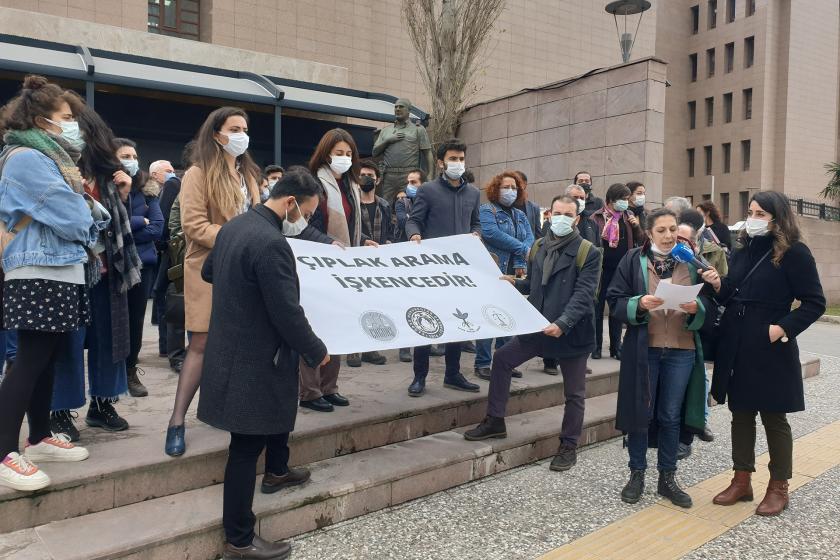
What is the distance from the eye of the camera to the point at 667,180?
45562 millimetres

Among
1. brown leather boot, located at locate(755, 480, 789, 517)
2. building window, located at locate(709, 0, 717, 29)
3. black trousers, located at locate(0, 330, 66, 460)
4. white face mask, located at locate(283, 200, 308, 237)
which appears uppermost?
building window, located at locate(709, 0, 717, 29)

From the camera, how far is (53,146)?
322 centimetres

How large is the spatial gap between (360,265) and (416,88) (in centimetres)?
1628

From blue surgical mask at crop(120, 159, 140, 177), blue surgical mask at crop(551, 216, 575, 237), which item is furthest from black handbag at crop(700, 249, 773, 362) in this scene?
blue surgical mask at crop(120, 159, 140, 177)

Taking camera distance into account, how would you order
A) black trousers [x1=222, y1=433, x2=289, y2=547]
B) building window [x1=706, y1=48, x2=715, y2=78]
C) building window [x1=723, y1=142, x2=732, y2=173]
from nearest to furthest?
black trousers [x1=222, y1=433, x2=289, y2=547] → building window [x1=723, y1=142, x2=732, y2=173] → building window [x1=706, y1=48, x2=715, y2=78]

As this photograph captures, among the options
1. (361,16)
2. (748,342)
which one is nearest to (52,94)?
(748,342)

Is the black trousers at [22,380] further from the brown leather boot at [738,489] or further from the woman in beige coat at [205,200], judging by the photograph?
the brown leather boot at [738,489]

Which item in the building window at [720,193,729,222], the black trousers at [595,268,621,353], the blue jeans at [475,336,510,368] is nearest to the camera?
the blue jeans at [475,336,510,368]

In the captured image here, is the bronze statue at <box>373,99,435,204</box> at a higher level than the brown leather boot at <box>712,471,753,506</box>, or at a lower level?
higher

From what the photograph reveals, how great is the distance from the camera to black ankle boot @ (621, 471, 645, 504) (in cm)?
406

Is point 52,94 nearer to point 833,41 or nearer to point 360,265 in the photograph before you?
point 360,265

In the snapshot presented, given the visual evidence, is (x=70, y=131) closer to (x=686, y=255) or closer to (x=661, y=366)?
→ (x=686, y=255)

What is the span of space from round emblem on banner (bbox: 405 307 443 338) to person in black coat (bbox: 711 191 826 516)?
1766 mm

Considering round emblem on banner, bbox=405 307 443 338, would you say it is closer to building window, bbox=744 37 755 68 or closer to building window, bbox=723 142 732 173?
building window, bbox=723 142 732 173
